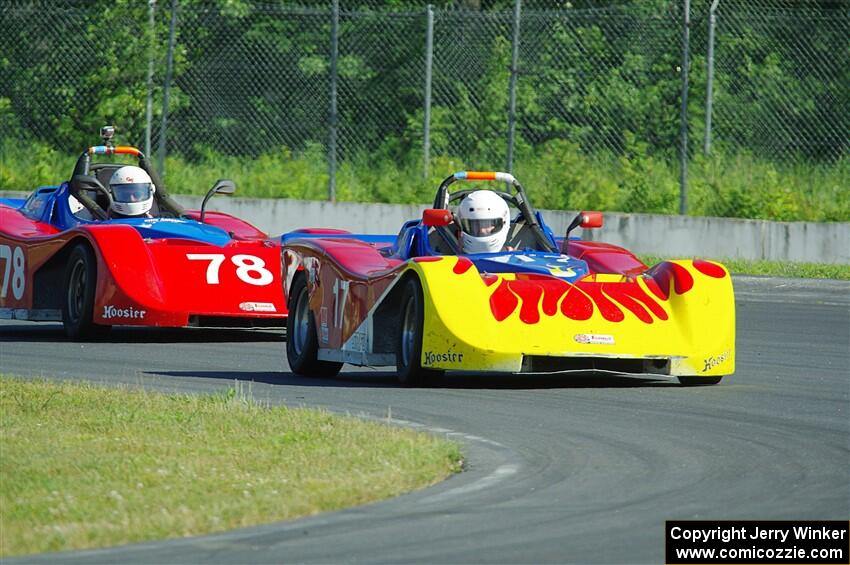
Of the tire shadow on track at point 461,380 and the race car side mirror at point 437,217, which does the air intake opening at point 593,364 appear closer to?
the tire shadow on track at point 461,380

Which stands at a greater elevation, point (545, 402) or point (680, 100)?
point (680, 100)

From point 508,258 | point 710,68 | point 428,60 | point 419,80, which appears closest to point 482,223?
point 508,258

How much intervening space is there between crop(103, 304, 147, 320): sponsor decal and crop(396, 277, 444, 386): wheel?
3317 mm

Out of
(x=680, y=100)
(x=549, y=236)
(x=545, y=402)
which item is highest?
(x=680, y=100)

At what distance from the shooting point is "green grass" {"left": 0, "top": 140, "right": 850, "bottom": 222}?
74.1ft

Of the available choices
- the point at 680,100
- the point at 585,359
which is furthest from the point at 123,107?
the point at 585,359

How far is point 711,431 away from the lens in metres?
8.99

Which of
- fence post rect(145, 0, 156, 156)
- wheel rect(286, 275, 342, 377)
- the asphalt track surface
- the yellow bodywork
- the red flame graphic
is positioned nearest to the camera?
the asphalt track surface

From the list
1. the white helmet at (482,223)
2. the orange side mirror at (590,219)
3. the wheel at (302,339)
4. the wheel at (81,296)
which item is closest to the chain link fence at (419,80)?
the wheel at (81,296)

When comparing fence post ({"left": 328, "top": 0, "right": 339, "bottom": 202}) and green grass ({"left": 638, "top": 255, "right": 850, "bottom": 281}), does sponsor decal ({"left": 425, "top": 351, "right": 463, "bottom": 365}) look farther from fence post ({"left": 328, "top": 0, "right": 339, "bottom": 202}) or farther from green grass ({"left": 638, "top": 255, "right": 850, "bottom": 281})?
fence post ({"left": 328, "top": 0, "right": 339, "bottom": 202})

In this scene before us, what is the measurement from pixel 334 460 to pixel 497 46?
628 inches

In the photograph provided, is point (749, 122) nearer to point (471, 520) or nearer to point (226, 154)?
point (226, 154)

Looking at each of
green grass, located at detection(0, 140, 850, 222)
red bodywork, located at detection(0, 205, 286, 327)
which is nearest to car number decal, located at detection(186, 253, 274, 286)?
red bodywork, located at detection(0, 205, 286, 327)

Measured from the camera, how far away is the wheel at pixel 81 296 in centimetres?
1439
